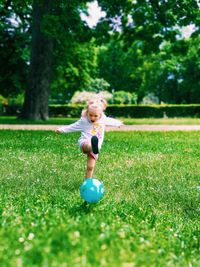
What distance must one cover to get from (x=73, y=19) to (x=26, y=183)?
20937mm

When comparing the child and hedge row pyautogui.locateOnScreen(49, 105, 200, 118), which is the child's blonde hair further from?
hedge row pyautogui.locateOnScreen(49, 105, 200, 118)

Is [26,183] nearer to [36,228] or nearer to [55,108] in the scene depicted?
[36,228]

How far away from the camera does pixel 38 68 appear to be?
3152 centimetres

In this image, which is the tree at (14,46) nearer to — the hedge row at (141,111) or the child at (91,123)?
the hedge row at (141,111)

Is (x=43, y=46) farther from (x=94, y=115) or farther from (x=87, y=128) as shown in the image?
(x=94, y=115)

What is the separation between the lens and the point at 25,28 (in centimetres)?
4184

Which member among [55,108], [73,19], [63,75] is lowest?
[55,108]

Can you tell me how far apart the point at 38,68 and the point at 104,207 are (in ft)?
82.2

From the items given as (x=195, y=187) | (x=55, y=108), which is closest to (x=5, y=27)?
(x=55, y=108)

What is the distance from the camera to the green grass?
14.0 ft

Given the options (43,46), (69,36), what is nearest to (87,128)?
(69,36)

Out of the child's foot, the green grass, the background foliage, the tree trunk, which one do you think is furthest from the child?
the tree trunk

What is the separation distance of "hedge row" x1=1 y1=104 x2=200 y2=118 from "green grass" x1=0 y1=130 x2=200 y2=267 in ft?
119

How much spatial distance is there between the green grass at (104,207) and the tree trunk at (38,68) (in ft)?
51.0
